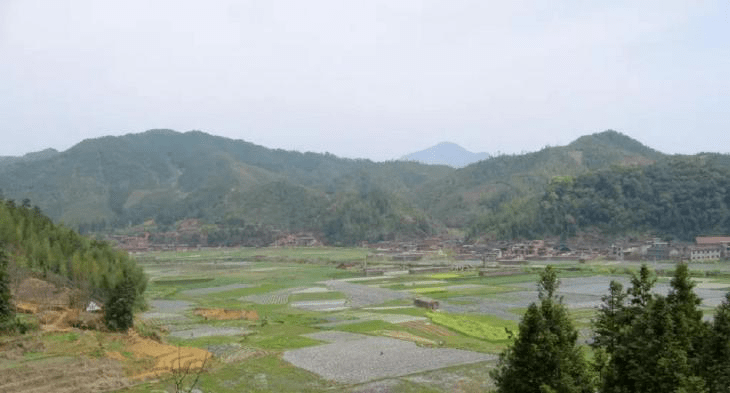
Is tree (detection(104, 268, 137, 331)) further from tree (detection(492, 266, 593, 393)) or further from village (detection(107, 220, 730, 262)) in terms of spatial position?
village (detection(107, 220, 730, 262))

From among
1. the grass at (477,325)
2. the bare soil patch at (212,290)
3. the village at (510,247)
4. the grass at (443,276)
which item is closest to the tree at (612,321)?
the grass at (477,325)

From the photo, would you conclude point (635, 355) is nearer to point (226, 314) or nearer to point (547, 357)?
point (547, 357)

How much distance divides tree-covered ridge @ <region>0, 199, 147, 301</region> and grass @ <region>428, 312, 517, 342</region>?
766 inches

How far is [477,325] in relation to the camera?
1518 inches

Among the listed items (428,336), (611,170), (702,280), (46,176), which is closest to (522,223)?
(611,170)

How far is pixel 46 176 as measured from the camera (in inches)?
7731

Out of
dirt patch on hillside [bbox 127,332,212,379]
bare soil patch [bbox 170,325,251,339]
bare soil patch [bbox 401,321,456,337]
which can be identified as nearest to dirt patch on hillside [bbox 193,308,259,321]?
bare soil patch [bbox 170,325,251,339]

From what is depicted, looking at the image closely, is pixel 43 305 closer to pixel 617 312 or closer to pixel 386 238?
pixel 617 312

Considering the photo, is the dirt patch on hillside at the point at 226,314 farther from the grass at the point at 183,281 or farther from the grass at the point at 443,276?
the grass at the point at 443,276

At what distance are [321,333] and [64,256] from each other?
20.2 meters

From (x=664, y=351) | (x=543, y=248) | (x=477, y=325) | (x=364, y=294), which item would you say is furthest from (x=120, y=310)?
(x=543, y=248)

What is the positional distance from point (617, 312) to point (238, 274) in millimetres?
62829

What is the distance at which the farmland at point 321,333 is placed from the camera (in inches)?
1024

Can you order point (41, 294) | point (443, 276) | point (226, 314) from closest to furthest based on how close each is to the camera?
point (41, 294) < point (226, 314) < point (443, 276)
